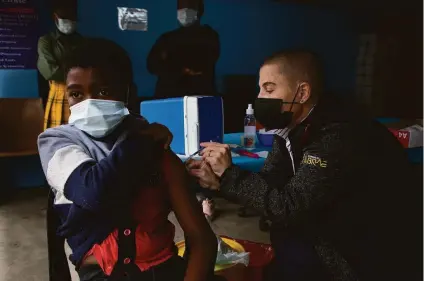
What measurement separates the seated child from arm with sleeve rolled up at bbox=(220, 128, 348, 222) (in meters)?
0.18

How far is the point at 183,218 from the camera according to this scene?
A: 1.00m

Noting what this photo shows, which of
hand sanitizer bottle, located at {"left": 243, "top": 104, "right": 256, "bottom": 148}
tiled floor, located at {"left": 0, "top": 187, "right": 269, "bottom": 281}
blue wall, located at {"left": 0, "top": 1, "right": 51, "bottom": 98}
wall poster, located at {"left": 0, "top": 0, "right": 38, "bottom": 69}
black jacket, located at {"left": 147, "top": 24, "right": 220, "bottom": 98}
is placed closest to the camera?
hand sanitizer bottle, located at {"left": 243, "top": 104, "right": 256, "bottom": 148}

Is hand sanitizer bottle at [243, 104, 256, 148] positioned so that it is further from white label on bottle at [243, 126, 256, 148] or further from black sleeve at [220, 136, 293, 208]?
black sleeve at [220, 136, 293, 208]

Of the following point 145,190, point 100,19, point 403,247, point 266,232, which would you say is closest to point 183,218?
point 145,190

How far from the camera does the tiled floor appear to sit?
2332 mm

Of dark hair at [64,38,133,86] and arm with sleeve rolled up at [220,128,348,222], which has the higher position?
dark hair at [64,38,133,86]

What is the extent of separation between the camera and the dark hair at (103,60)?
97 centimetres

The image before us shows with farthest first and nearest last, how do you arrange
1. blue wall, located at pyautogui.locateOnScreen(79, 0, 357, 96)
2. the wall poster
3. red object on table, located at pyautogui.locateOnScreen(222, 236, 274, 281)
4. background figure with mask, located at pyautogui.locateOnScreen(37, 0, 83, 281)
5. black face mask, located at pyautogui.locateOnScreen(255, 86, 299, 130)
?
blue wall, located at pyautogui.locateOnScreen(79, 0, 357, 96) → the wall poster → background figure with mask, located at pyautogui.locateOnScreen(37, 0, 83, 281) → red object on table, located at pyautogui.locateOnScreen(222, 236, 274, 281) → black face mask, located at pyautogui.locateOnScreen(255, 86, 299, 130)

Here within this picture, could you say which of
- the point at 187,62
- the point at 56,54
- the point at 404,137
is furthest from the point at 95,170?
the point at 56,54

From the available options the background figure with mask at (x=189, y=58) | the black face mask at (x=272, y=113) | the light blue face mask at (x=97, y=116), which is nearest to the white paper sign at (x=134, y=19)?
the background figure with mask at (x=189, y=58)

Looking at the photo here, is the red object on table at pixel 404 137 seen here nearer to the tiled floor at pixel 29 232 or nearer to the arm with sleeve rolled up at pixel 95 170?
the tiled floor at pixel 29 232

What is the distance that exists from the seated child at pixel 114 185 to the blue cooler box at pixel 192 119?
0.82 meters

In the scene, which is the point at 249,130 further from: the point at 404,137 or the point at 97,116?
the point at 97,116

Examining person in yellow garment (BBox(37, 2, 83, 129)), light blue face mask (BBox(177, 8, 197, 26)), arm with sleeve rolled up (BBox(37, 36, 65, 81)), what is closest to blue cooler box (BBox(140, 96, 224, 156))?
light blue face mask (BBox(177, 8, 197, 26))
